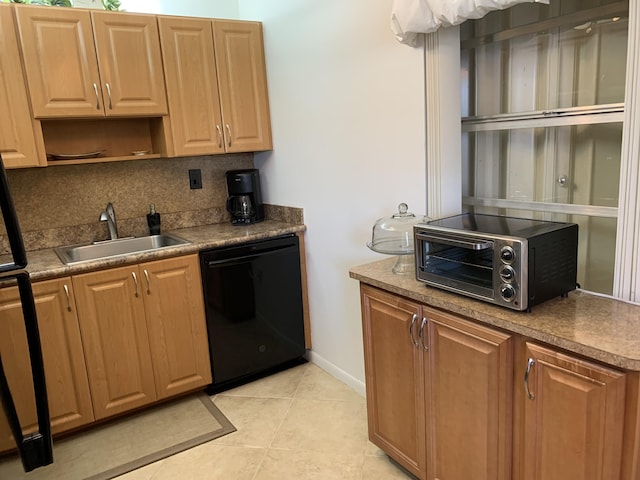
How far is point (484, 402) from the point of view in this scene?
1554 mm

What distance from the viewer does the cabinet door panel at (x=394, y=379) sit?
71.7 inches

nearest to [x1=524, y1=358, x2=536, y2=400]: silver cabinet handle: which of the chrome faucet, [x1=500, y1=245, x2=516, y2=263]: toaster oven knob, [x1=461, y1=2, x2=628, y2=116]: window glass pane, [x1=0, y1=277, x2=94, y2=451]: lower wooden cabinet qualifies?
[x1=500, y1=245, x2=516, y2=263]: toaster oven knob

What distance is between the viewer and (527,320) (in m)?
1.41

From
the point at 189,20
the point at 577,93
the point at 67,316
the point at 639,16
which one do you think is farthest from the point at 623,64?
the point at 67,316

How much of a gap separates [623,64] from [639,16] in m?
0.38

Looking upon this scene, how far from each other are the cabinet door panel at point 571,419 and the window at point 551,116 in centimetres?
67

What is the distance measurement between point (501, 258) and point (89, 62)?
2285 mm

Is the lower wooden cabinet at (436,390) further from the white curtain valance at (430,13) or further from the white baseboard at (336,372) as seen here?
the white curtain valance at (430,13)

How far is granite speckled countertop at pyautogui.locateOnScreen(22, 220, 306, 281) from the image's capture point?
2.31 meters

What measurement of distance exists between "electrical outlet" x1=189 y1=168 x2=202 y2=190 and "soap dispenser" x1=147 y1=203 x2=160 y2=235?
30 cm

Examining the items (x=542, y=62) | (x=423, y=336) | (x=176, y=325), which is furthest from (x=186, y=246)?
(x=542, y=62)

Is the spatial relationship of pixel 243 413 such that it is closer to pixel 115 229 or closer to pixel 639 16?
pixel 115 229

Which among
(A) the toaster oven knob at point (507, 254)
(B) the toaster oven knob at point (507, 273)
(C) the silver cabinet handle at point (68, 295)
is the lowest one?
(C) the silver cabinet handle at point (68, 295)

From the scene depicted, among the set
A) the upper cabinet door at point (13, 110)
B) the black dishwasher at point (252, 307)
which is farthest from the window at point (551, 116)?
the upper cabinet door at point (13, 110)
